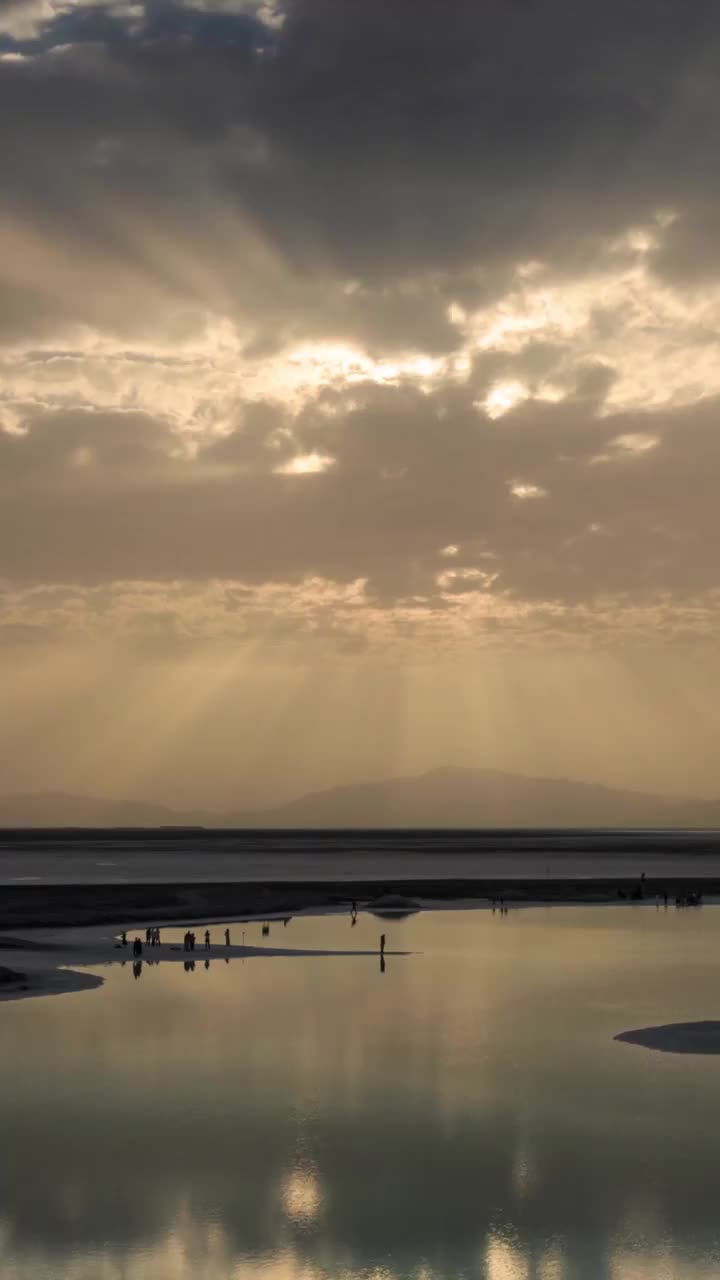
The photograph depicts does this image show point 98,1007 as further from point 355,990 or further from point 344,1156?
point 344,1156

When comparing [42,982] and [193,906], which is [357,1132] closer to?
[42,982]

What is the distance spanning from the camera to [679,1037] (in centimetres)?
5581

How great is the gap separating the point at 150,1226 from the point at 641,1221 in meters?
11.3

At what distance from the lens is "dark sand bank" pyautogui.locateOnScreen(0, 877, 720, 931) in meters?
112

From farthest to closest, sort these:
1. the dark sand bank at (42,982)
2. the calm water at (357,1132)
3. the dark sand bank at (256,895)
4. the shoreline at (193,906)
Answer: the dark sand bank at (256,895), the shoreline at (193,906), the dark sand bank at (42,982), the calm water at (357,1132)

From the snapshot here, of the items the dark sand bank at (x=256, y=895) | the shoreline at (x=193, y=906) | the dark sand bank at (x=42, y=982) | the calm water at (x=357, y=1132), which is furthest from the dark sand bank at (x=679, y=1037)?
the dark sand bank at (x=256, y=895)

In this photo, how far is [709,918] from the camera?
117125 mm

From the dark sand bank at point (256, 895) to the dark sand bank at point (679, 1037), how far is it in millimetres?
53973

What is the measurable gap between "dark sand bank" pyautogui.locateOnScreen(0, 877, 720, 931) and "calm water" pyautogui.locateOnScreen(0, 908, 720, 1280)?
39.8 metres

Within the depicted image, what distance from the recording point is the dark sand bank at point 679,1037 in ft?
177

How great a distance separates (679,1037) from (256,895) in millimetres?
80874

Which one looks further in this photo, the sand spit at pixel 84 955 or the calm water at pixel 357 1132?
the sand spit at pixel 84 955

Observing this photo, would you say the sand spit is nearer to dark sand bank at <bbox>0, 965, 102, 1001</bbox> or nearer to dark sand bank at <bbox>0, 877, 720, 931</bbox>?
dark sand bank at <bbox>0, 965, 102, 1001</bbox>

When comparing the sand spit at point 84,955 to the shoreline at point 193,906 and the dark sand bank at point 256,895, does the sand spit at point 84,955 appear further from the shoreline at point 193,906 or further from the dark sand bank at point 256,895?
the dark sand bank at point 256,895
